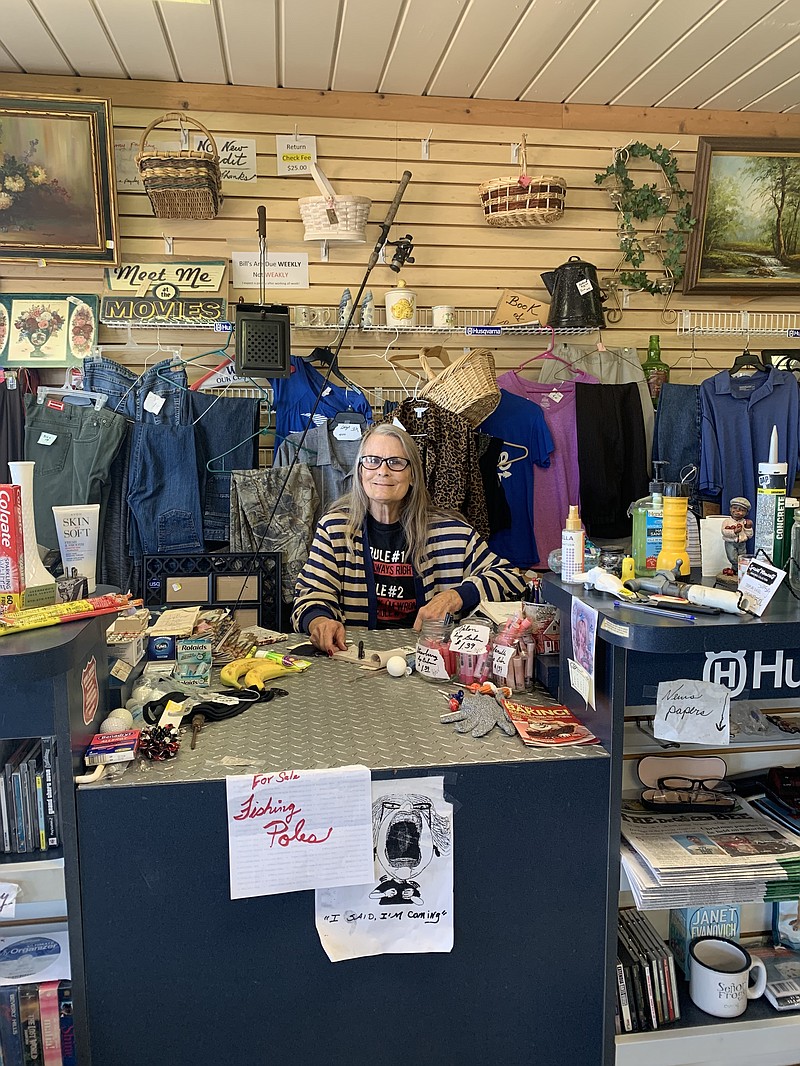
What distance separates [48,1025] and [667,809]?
1330 mm

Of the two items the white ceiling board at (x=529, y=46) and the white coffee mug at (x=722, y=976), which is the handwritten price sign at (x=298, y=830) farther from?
the white ceiling board at (x=529, y=46)

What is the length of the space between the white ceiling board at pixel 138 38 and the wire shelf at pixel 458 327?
129 cm

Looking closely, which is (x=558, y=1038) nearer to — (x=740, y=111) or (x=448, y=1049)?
(x=448, y=1049)

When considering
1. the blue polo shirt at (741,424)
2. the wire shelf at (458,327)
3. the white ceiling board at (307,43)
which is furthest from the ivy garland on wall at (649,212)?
the white ceiling board at (307,43)

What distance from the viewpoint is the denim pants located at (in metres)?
3.55

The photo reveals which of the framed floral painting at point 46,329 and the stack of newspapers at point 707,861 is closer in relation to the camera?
the stack of newspapers at point 707,861

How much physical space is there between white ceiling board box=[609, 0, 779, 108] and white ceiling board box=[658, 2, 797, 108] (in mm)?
35

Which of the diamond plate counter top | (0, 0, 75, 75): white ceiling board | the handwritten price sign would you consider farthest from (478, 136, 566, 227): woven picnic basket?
the handwritten price sign

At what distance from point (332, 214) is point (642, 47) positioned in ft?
5.06

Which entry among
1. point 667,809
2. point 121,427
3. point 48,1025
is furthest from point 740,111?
point 48,1025

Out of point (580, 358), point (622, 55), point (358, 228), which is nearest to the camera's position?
point (622, 55)

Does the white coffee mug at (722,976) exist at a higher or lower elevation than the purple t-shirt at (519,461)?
lower

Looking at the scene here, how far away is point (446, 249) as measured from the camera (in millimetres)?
4145

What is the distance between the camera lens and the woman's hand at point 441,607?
8.61ft
